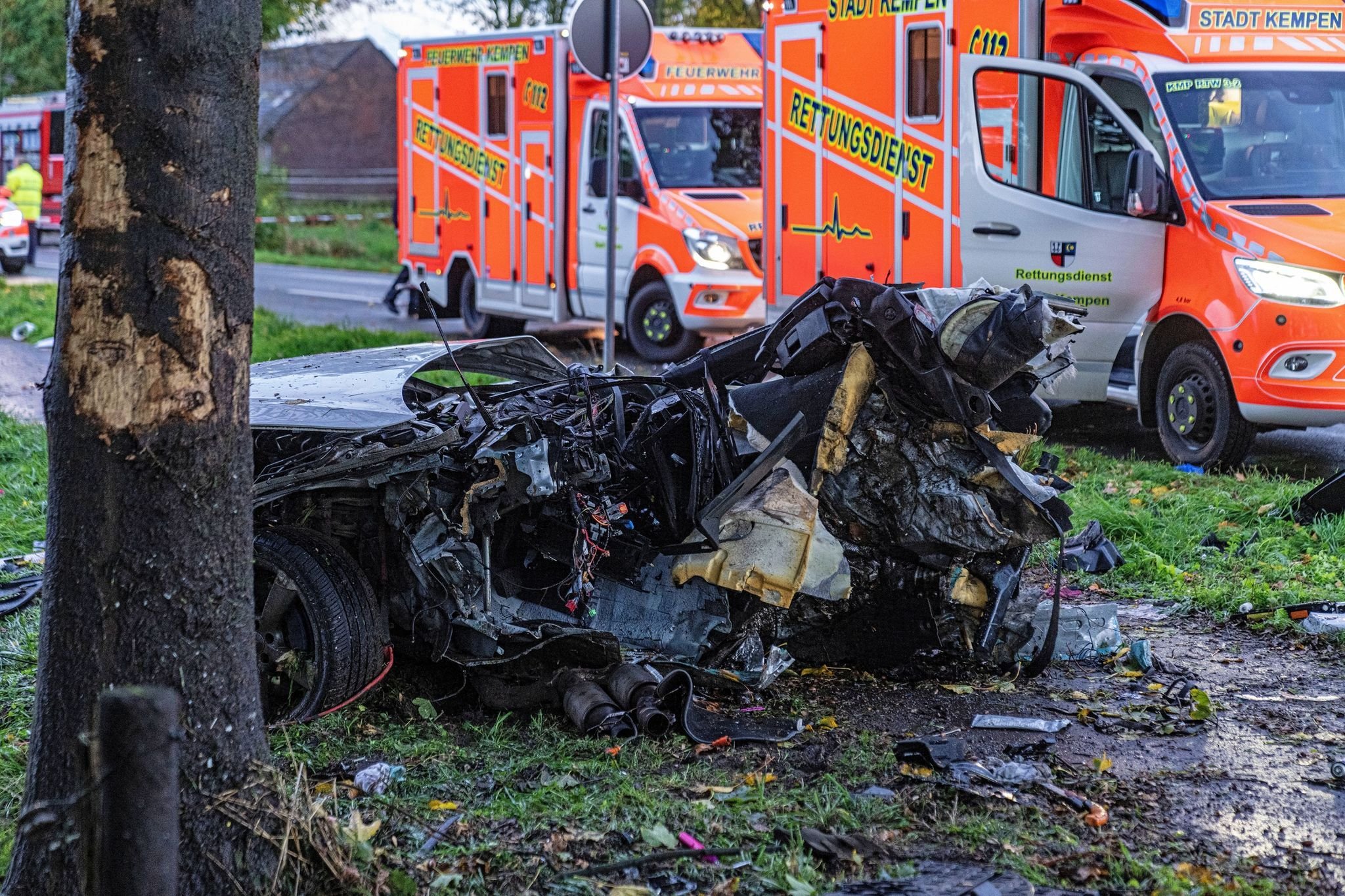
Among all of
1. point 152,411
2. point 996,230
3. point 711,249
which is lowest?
point 152,411

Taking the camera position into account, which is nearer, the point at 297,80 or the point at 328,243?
the point at 328,243

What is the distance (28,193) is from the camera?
948 inches

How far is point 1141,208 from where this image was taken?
8227mm

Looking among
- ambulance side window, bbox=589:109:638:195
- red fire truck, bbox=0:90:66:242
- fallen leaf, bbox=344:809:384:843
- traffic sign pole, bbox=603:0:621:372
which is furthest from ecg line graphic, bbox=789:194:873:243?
red fire truck, bbox=0:90:66:242

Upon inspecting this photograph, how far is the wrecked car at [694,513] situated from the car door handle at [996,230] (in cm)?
443

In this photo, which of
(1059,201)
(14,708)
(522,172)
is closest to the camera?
(14,708)

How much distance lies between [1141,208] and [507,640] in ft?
17.6

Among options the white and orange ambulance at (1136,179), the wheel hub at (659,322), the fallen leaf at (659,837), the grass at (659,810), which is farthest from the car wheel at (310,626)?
the wheel hub at (659,322)

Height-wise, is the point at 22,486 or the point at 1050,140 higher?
the point at 1050,140

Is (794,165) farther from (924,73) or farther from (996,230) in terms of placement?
(996,230)

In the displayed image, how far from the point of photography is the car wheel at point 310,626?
170 inches

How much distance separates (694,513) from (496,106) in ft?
33.8

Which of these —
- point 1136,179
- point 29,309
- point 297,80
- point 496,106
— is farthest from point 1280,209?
point 297,80

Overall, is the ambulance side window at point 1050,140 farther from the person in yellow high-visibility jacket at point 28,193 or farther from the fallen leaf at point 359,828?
the person in yellow high-visibility jacket at point 28,193
